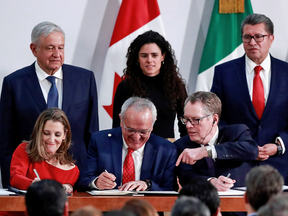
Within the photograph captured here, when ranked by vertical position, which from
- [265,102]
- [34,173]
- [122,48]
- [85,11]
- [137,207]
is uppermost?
[85,11]

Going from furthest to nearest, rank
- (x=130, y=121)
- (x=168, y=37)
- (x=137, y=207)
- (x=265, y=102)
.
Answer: (x=168, y=37) < (x=265, y=102) < (x=130, y=121) < (x=137, y=207)

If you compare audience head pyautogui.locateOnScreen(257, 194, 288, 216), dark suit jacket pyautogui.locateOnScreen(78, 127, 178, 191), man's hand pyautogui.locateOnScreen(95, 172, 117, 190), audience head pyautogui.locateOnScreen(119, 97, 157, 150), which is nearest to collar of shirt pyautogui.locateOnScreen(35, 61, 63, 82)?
dark suit jacket pyautogui.locateOnScreen(78, 127, 178, 191)

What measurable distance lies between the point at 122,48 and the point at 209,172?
220 centimetres

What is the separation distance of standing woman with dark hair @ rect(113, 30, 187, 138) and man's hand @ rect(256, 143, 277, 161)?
2.72ft

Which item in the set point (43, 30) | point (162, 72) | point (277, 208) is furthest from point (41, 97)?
point (277, 208)

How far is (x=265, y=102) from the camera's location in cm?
423

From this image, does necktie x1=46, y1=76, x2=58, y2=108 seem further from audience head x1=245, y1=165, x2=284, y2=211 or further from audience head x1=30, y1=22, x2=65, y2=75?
audience head x1=245, y1=165, x2=284, y2=211

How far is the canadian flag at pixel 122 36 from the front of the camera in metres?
5.23

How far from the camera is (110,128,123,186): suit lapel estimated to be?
350 cm

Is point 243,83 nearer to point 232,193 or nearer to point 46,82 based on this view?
point 232,193

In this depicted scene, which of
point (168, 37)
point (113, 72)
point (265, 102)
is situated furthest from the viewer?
point (168, 37)

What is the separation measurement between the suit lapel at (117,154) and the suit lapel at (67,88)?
0.63 m

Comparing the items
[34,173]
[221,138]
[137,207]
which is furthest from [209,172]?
[137,207]

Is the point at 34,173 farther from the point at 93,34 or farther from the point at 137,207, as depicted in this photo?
the point at 93,34
